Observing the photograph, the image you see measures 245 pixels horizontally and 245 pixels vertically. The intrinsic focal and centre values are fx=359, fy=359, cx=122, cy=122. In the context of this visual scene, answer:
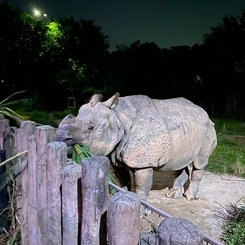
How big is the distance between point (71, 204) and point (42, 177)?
44 centimetres

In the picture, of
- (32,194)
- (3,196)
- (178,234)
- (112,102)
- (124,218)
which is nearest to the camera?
(178,234)

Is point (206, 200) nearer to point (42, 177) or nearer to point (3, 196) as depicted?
point (3, 196)

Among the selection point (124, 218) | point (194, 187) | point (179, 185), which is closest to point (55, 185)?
point (124, 218)

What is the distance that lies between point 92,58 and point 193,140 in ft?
68.4

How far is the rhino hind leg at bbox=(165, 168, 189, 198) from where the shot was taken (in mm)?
4862

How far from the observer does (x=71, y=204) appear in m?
1.79

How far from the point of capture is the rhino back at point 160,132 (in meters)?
3.70

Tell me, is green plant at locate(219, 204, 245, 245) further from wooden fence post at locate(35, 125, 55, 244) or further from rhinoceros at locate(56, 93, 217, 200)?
wooden fence post at locate(35, 125, 55, 244)

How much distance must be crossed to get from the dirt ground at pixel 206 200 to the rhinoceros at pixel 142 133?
21.0 inches

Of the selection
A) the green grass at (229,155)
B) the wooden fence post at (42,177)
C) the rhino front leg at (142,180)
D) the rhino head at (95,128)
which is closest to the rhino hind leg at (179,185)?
the rhino front leg at (142,180)

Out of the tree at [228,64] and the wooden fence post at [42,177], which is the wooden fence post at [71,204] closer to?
the wooden fence post at [42,177]

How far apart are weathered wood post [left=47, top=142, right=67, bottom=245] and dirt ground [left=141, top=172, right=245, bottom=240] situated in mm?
1969

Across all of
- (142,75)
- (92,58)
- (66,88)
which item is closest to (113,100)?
(142,75)

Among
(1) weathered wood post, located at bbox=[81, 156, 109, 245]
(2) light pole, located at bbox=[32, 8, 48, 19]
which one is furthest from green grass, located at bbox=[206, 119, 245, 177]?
(2) light pole, located at bbox=[32, 8, 48, 19]
